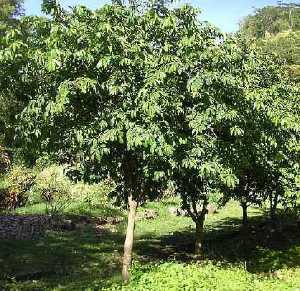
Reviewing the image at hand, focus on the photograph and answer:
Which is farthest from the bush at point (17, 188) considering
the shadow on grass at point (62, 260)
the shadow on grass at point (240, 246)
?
the shadow on grass at point (240, 246)

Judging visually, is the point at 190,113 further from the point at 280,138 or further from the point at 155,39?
the point at 280,138

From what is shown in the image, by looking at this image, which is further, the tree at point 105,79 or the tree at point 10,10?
the tree at point 10,10

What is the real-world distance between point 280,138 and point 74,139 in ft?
26.9

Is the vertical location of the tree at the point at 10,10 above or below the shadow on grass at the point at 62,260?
above

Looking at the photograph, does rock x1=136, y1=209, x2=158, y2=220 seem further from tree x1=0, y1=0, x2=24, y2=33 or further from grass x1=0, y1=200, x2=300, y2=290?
tree x1=0, y1=0, x2=24, y2=33

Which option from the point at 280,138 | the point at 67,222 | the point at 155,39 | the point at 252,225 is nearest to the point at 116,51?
the point at 155,39

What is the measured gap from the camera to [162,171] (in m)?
14.4

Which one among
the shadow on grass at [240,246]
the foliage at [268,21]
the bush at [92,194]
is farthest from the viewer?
A: the foliage at [268,21]

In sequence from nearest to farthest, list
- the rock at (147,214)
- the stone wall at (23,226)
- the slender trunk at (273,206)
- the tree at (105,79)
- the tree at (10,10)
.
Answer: the tree at (105,79), the slender trunk at (273,206), the stone wall at (23,226), the rock at (147,214), the tree at (10,10)

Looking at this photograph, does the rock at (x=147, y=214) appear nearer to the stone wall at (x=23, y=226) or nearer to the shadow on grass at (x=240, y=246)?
the shadow on grass at (x=240, y=246)

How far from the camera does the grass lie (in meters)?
15.4

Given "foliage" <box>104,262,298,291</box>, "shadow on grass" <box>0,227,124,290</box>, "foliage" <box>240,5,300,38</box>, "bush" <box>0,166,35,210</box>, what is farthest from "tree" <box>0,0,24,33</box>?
"foliage" <box>240,5,300,38</box>

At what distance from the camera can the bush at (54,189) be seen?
119 ft

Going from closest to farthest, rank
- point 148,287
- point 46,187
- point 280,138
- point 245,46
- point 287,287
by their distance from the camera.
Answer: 1. point 148,287
2. point 287,287
3. point 280,138
4. point 245,46
5. point 46,187
